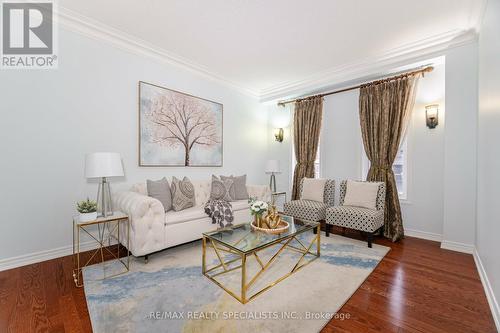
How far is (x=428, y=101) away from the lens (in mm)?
3391

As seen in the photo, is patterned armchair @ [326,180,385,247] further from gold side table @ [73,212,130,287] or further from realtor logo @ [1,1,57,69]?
realtor logo @ [1,1,57,69]

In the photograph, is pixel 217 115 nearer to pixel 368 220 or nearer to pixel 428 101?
pixel 368 220

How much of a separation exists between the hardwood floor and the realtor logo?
2309mm

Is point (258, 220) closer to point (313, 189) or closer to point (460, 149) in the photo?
point (313, 189)

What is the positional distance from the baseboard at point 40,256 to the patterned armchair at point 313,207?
2985mm

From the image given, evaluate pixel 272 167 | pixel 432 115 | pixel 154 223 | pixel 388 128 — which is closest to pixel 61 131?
pixel 154 223

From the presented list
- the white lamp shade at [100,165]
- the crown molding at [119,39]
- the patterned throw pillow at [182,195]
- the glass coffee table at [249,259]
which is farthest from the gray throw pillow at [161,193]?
the crown molding at [119,39]

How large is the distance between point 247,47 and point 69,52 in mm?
2311

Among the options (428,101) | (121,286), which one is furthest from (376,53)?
(121,286)

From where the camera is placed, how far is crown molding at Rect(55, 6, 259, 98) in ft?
8.68

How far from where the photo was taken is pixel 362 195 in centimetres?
342

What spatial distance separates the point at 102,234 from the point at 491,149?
14.1ft

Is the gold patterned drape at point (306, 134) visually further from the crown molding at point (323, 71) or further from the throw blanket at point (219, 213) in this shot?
the throw blanket at point (219, 213)

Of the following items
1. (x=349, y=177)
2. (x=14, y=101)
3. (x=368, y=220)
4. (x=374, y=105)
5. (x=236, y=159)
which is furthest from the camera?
(x=236, y=159)
